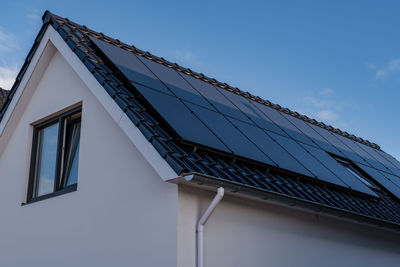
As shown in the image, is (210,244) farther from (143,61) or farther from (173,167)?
(143,61)

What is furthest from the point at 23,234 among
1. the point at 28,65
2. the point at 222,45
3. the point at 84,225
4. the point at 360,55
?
the point at 360,55

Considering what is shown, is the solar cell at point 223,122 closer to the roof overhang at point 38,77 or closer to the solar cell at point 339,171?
the solar cell at point 339,171

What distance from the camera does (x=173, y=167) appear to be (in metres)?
5.48

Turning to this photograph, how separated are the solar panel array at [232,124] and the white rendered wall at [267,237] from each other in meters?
0.75

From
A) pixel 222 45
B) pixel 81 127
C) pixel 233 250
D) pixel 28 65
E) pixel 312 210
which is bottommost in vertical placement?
pixel 233 250

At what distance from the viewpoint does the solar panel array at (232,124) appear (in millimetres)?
7023

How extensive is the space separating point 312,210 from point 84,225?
9.51 feet

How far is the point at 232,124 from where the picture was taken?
798 centimetres

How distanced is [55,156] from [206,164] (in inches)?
122

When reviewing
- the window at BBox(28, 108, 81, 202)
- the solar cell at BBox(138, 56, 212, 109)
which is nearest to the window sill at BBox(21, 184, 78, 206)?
the window at BBox(28, 108, 81, 202)

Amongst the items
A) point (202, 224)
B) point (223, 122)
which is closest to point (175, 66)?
point (223, 122)

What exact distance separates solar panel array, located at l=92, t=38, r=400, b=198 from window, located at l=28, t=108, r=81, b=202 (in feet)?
4.14

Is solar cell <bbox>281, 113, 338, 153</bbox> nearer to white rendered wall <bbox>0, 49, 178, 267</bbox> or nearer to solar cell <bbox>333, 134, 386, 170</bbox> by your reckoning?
solar cell <bbox>333, 134, 386, 170</bbox>

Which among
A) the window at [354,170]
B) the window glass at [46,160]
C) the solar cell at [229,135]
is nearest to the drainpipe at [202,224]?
the solar cell at [229,135]
